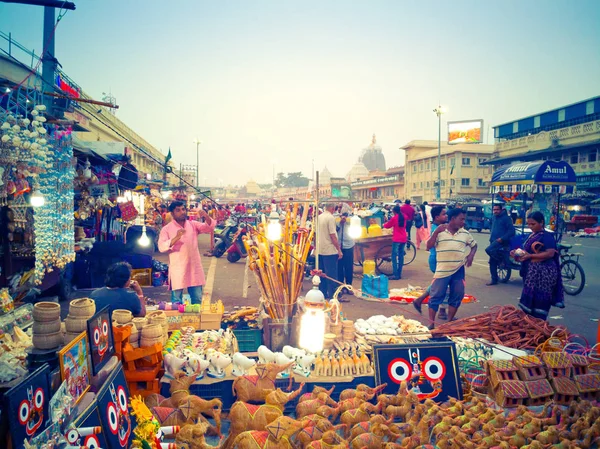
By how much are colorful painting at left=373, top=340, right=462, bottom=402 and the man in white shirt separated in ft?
13.0

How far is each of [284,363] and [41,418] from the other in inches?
76.4

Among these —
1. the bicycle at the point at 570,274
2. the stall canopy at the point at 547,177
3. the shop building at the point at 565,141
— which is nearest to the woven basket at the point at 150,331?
the bicycle at the point at 570,274

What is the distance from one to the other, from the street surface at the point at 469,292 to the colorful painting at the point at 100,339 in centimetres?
439

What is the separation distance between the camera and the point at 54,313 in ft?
10.1

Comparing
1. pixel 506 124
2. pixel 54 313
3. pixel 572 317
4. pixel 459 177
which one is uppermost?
pixel 506 124

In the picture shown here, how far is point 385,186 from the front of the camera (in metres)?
60.6

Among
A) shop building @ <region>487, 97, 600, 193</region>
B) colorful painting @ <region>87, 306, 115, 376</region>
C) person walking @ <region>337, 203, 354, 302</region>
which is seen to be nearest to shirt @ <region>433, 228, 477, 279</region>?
person walking @ <region>337, 203, 354, 302</region>

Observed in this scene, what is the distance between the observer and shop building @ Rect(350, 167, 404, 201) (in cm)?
5753

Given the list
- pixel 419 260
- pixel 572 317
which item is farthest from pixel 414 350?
pixel 419 260

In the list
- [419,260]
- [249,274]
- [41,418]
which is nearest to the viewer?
[41,418]

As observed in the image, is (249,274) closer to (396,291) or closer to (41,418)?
(396,291)

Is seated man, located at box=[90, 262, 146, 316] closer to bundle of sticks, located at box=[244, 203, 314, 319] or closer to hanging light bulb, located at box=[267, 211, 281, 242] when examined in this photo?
bundle of sticks, located at box=[244, 203, 314, 319]

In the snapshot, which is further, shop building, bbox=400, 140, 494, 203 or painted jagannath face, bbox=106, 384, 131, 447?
shop building, bbox=400, 140, 494, 203

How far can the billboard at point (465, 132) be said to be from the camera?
5019 cm
